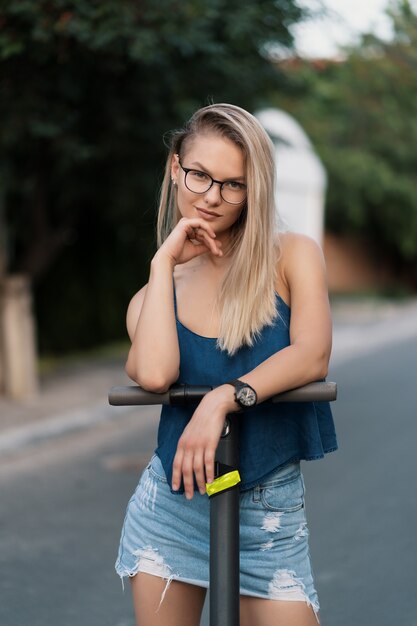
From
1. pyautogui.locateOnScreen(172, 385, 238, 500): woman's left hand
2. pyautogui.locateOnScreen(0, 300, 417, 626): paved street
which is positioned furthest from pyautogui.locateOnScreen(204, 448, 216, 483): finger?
pyautogui.locateOnScreen(0, 300, 417, 626): paved street

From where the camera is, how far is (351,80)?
2356cm

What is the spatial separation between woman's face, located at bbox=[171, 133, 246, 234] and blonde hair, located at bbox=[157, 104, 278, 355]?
0.02 metres

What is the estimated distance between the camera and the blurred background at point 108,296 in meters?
5.02

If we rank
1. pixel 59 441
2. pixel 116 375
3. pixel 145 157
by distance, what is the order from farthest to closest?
pixel 116 375
pixel 145 157
pixel 59 441

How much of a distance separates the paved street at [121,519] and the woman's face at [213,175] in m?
2.45

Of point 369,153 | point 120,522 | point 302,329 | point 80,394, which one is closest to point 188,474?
point 302,329

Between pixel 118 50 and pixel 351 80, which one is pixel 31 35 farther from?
pixel 351 80

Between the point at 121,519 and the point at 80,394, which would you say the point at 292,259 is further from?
the point at 80,394

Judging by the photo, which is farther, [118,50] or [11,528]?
[118,50]

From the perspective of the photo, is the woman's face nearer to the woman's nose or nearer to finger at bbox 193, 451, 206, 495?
the woman's nose

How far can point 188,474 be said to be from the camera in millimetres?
2078

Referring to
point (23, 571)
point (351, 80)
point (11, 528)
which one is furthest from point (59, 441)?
point (351, 80)

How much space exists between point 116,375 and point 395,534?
21.3ft

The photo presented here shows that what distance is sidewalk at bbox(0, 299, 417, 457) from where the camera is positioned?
838 centimetres
